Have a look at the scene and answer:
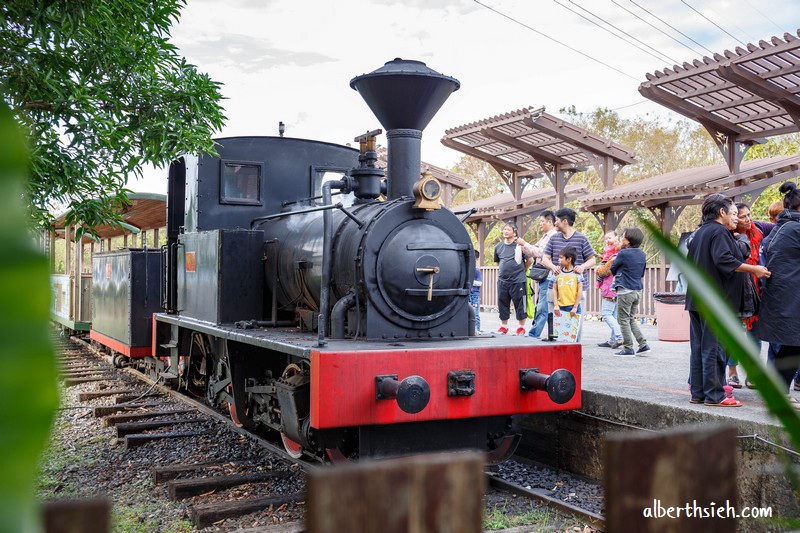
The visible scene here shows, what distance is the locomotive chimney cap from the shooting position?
507 cm

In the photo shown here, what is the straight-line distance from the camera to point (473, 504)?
27.4 inches

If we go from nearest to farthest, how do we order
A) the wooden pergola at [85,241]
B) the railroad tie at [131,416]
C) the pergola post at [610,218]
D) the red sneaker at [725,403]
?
1. the red sneaker at [725,403]
2. the railroad tie at [131,416]
3. the wooden pergola at [85,241]
4. the pergola post at [610,218]

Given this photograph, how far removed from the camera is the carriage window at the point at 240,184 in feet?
22.7

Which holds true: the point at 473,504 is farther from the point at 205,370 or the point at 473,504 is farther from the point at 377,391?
the point at 205,370

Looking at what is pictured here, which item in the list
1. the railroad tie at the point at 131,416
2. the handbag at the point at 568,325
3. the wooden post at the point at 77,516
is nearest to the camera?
the wooden post at the point at 77,516

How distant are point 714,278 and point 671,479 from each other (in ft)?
15.2

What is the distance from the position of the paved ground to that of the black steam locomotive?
27.6 inches

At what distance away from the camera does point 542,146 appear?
16.7m

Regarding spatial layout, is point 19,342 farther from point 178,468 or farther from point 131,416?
point 131,416

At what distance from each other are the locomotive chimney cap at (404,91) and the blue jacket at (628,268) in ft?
12.7

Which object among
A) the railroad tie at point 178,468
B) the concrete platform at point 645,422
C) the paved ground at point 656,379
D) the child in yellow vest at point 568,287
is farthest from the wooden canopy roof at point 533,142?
the railroad tie at point 178,468

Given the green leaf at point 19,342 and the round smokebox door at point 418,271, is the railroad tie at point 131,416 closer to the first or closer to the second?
the round smokebox door at point 418,271

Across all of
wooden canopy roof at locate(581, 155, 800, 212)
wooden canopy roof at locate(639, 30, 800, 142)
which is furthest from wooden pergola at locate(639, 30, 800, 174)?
wooden canopy roof at locate(581, 155, 800, 212)

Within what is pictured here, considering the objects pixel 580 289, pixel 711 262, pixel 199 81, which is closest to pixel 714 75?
pixel 580 289
